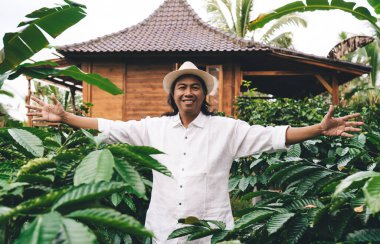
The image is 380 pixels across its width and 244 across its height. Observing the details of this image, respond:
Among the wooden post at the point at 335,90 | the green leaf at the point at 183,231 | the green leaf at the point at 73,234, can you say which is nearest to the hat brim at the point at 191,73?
the green leaf at the point at 183,231

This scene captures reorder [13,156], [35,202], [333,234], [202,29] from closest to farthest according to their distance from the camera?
[35,202] → [333,234] → [13,156] → [202,29]

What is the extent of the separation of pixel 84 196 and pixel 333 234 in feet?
2.32

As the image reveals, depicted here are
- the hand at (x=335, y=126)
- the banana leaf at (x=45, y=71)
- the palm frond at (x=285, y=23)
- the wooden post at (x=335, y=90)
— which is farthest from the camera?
the palm frond at (x=285, y=23)

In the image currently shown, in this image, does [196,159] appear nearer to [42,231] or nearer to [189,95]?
[189,95]

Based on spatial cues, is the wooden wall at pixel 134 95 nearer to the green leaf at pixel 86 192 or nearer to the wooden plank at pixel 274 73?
the wooden plank at pixel 274 73

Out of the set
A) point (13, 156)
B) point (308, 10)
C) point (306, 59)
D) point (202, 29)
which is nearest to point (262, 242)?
point (13, 156)

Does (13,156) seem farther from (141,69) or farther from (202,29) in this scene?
(202,29)

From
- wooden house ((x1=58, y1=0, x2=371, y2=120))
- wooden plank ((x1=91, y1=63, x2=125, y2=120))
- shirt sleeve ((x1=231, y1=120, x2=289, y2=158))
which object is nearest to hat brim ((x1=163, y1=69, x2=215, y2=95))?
shirt sleeve ((x1=231, y1=120, x2=289, y2=158))

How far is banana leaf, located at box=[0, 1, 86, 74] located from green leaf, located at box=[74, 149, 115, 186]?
158 centimetres

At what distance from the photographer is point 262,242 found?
1.31 m

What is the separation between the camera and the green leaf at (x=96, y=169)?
2.78ft

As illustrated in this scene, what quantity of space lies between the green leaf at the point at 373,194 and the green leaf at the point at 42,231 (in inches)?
21.9

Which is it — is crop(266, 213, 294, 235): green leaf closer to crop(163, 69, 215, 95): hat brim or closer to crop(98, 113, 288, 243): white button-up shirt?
crop(98, 113, 288, 243): white button-up shirt

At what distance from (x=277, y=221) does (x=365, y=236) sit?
0.25m
